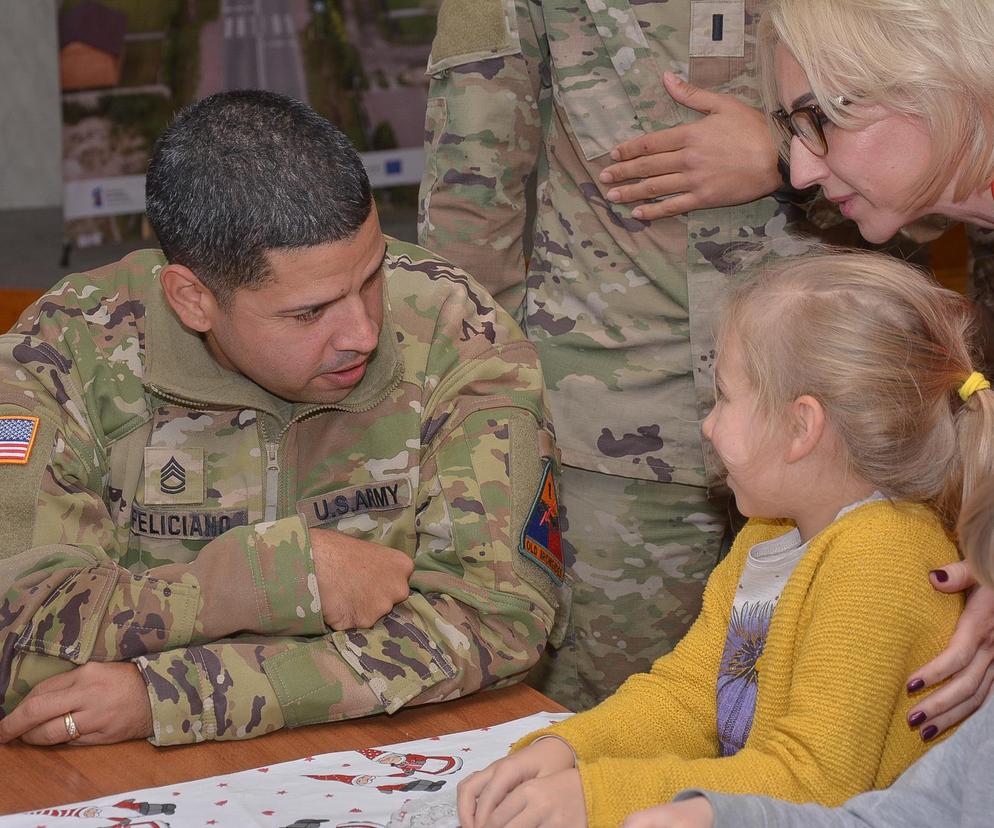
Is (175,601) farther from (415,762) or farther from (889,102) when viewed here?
(889,102)

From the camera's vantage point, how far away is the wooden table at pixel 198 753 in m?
1.27

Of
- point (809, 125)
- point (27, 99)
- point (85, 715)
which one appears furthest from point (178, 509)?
point (27, 99)

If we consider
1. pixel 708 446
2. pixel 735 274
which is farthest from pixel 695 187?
pixel 708 446

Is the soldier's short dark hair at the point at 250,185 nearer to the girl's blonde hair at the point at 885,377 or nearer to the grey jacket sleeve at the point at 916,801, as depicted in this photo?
the girl's blonde hair at the point at 885,377

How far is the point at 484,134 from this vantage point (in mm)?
2082

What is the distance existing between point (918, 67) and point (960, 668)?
25.2 inches

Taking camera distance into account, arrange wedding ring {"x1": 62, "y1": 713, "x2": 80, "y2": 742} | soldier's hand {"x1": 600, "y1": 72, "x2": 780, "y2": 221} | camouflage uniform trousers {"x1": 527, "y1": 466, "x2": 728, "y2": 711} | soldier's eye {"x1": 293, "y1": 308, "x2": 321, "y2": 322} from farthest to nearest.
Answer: camouflage uniform trousers {"x1": 527, "y1": 466, "x2": 728, "y2": 711} → soldier's hand {"x1": 600, "y1": 72, "x2": 780, "y2": 221} → soldier's eye {"x1": 293, "y1": 308, "x2": 321, "y2": 322} → wedding ring {"x1": 62, "y1": 713, "x2": 80, "y2": 742}

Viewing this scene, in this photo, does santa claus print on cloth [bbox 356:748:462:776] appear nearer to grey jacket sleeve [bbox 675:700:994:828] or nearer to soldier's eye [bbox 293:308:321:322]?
grey jacket sleeve [bbox 675:700:994:828]

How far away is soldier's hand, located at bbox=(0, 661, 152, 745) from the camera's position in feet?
4.42

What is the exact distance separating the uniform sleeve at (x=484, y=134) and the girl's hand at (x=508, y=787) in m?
1.13

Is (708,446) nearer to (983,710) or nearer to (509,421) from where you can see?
(509,421)

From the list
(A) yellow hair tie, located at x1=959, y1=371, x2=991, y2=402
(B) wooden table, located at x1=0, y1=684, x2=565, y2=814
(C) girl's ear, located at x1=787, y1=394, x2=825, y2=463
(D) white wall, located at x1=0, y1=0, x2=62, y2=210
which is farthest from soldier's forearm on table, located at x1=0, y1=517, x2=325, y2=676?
(D) white wall, located at x1=0, y1=0, x2=62, y2=210

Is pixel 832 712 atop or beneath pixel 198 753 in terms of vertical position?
atop

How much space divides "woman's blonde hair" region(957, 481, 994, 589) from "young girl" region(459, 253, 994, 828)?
0.21m
